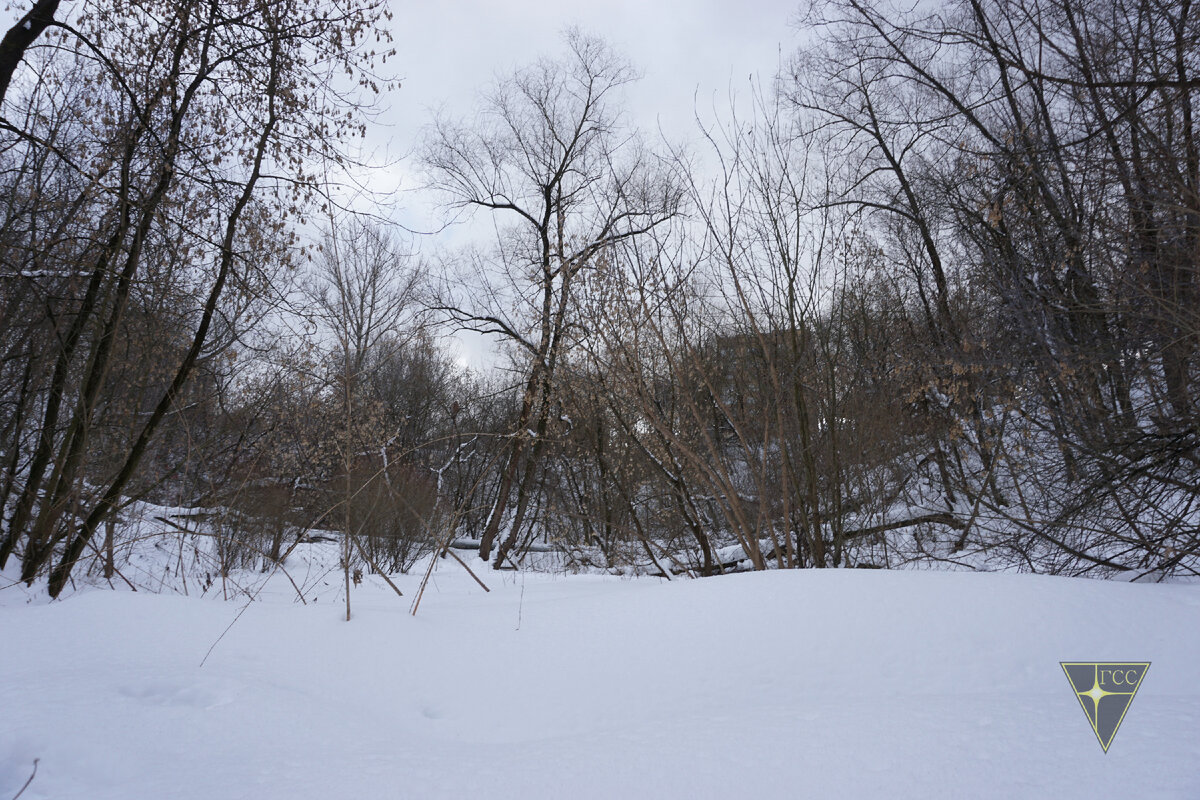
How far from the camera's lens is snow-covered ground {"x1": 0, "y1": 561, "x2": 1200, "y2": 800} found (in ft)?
4.66

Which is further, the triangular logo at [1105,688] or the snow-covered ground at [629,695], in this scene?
the triangular logo at [1105,688]

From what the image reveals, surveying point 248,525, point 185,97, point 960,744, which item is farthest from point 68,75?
point 960,744

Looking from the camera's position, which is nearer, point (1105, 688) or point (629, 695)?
point (1105, 688)

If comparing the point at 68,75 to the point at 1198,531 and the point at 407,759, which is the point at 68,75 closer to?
the point at 407,759

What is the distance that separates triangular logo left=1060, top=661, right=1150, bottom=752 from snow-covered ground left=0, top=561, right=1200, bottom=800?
31 millimetres

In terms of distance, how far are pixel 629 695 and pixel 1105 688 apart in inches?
55.5

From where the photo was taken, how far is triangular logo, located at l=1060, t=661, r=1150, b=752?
1556 mm

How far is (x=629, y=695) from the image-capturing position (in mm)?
2197

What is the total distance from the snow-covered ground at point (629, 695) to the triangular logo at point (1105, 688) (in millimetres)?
31

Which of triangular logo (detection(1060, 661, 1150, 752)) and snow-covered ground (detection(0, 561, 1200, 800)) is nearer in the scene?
snow-covered ground (detection(0, 561, 1200, 800))

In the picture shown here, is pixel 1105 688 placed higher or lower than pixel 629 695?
higher

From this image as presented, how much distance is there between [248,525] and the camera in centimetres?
650

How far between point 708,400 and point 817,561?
2815 millimetres

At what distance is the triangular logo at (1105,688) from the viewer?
61.3 inches
